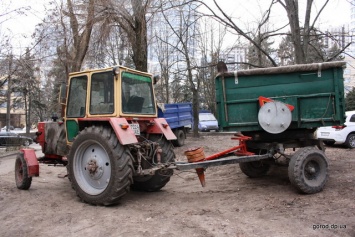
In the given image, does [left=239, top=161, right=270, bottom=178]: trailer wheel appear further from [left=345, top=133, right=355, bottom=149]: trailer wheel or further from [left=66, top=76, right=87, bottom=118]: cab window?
[left=345, top=133, right=355, bottom=149]: trailer wheel

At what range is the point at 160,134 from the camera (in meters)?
7.13

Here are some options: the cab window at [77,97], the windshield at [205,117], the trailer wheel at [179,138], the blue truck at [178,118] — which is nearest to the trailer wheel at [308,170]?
the cab window at [77,97]

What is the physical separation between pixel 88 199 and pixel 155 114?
2204 millimetres

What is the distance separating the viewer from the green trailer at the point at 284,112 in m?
6.41

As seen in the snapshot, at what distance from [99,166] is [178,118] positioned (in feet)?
33.7

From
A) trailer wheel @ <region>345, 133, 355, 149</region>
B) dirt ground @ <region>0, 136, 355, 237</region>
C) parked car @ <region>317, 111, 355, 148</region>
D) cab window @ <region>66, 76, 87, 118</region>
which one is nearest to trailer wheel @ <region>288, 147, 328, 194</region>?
dirt ground @ <region>0, 136, 355, 237</region>

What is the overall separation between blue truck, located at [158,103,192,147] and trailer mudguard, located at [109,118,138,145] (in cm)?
908

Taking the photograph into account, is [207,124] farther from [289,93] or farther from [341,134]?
[289,93]

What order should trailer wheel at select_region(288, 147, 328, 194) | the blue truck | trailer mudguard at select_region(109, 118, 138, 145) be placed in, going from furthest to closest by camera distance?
the blue truck < trailer wheel at select_region(288, 147, 328, 194) < trailer mudguard at select_region(109, 118, 138, 145)

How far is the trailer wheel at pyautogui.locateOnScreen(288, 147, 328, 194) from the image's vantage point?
245 inches

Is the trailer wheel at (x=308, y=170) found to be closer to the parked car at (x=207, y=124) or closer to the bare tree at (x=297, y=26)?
the bare tree at (x=297, y=26)

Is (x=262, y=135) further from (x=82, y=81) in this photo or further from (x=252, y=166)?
(x=82, y=81)

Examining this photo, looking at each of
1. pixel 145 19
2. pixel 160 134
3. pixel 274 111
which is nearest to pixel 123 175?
pixel 160 134

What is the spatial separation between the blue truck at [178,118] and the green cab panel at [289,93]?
27.5 ft
